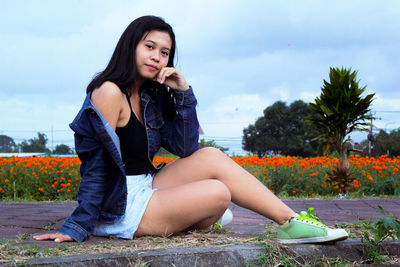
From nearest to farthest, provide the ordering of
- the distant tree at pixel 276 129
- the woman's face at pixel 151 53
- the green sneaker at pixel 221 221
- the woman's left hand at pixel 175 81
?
the woman's face at pixel 151 53 → the woman's left hand at pixel 175 81 → the green sneaker at pixel 221 221 → the distant tree at pixel 276 129

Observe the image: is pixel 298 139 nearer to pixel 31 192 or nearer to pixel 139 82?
pixel 31 192

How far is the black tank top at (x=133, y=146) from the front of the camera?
2398 mm

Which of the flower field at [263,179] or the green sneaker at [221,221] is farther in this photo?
the flower field at [263,179]

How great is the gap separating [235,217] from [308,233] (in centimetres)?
130

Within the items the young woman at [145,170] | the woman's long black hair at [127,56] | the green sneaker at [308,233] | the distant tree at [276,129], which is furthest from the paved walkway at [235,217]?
the distant tree at [276,129]

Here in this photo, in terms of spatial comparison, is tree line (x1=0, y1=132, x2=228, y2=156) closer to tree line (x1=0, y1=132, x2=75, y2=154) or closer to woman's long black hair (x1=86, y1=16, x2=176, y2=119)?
tree line (x1=0, y1=132, x2=75, y2=154)

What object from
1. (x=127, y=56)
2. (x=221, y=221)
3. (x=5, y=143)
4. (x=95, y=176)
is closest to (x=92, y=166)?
(x=95, y=176)

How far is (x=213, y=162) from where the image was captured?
2.44m

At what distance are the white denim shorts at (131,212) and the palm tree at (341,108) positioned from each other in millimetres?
3799

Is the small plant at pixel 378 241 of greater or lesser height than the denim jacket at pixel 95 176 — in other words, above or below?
below

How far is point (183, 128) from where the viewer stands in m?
2.66

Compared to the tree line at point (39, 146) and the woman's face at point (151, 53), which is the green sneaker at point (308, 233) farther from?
the tree line at point (39, 146)

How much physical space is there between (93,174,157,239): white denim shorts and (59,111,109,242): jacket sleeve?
15 centimetres

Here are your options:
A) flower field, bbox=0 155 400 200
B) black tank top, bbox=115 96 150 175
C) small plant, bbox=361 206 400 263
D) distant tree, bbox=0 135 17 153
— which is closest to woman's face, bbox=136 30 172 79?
black tank top, bbox=115 96 150 175
